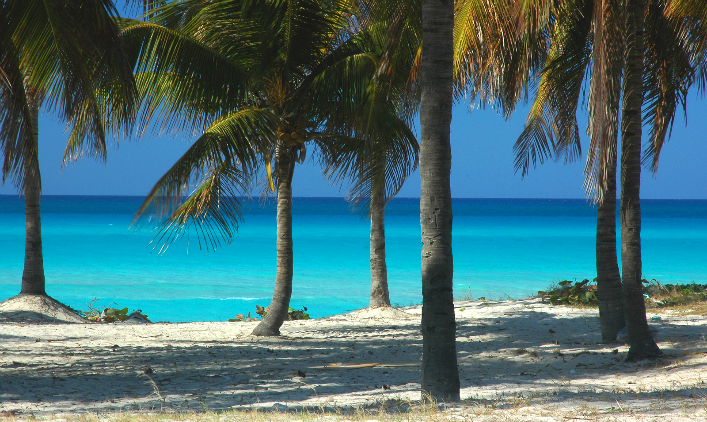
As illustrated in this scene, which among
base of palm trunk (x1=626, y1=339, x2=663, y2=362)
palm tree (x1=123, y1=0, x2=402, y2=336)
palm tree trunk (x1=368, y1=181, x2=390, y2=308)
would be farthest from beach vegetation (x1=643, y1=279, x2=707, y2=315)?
palm tree (x1=123, y1=0, x2=402, y2=336)

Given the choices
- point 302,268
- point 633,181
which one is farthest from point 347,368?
point 302,268

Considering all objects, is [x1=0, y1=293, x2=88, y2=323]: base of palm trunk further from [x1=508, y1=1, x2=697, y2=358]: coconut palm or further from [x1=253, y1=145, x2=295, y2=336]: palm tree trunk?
[x1=508, y1=1, x2=697, y2=358]: coconut palm

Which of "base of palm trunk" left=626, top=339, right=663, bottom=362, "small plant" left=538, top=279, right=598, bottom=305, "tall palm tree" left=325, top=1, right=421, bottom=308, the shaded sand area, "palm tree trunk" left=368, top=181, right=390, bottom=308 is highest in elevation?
"tall palm tree" left=325, top=1, right=421, bottom=308

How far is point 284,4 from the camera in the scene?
25.2ft

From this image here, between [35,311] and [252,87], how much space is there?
6.25m

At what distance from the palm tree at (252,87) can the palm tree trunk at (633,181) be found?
10.7 feet

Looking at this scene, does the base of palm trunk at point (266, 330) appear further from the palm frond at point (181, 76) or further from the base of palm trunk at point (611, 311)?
the base of palm trunk at point (611, 311)

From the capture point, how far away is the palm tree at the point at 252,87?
22.9 feet

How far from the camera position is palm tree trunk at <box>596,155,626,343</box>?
7.12 meters

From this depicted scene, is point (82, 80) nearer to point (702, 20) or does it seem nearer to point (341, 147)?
point (341, 147)

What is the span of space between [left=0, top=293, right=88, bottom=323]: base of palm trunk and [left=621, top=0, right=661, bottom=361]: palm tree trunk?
9.58 m

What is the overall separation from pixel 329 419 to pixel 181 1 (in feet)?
22.2

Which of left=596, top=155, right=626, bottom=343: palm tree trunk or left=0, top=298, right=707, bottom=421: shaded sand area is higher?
left=596, top=155, right=626, bottom=343: palm tree trunk

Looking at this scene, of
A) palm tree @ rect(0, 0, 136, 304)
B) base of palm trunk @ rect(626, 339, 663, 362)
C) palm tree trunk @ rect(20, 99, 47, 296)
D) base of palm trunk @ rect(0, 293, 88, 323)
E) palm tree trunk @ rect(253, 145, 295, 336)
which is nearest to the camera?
palm tree @ rect(0, 0, 136, 304)
